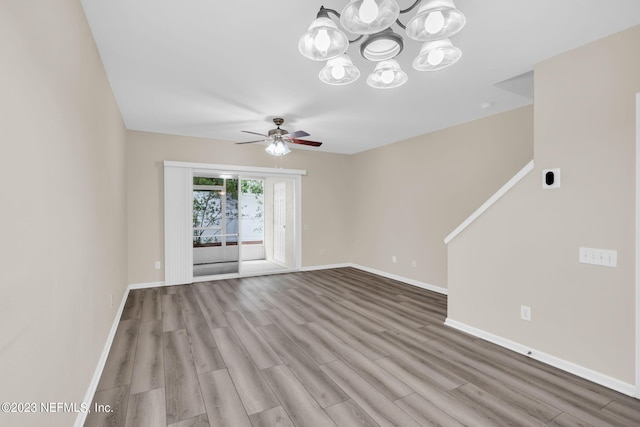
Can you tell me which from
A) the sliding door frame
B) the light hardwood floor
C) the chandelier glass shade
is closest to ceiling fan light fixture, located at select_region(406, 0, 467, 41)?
the light hardwood floor

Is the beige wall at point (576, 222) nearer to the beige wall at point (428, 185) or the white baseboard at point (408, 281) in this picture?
the beige wall at point (428, 185)

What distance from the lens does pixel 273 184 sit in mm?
7738

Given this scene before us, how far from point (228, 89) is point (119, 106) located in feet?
5.42

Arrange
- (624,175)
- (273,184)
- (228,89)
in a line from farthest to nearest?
(273,184) → (228,89) → (624,175)

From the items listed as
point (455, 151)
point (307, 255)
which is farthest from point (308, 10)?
point (307, 255)

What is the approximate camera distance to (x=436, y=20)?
1.68 meters

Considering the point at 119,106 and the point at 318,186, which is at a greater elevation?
the point at 119,106

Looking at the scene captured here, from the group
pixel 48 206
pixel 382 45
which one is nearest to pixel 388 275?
pixel 382 45

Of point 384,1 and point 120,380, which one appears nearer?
point 384,1

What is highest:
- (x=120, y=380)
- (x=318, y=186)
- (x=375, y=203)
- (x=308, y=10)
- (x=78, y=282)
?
(x=308, y=10)

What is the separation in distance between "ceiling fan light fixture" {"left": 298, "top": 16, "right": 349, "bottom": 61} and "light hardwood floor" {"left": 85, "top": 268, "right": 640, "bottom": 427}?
2372 mm

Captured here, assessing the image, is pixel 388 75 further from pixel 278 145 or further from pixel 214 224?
pixel 214 224

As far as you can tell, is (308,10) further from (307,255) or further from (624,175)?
(307,255)

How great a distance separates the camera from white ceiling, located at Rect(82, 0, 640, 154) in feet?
6.63
